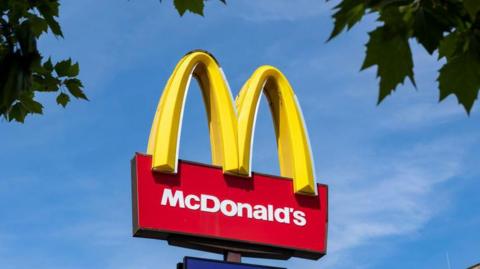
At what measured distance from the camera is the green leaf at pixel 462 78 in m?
2.60

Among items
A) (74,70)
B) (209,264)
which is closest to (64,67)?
(74,70)

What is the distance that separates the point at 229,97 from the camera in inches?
742

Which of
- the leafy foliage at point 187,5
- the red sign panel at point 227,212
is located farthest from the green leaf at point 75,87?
the red sign panel at point 227,212

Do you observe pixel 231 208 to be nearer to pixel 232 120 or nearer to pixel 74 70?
pixel 232 120

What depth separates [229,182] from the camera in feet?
61.1

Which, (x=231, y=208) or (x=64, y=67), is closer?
(x=64, y=67)

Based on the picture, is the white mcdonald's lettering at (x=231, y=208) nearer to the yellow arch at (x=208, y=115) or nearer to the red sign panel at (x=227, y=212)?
the red sign panel at (x=227, y=212)

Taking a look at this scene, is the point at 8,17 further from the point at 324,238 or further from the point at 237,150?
the point at 324,238

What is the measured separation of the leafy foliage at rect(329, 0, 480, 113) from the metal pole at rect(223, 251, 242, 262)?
620 inches

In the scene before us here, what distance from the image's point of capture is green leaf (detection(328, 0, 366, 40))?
8.14ft

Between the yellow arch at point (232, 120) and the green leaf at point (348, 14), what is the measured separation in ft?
49.2

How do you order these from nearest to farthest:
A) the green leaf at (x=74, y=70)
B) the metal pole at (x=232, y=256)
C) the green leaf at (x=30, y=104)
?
the green leaf at (x=74, y=70) → the green leaf at (x=30, y=104) → the metal pole at (x=232, y=256)

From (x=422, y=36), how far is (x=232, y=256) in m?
16.0

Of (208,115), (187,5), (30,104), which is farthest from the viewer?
(208,115)
